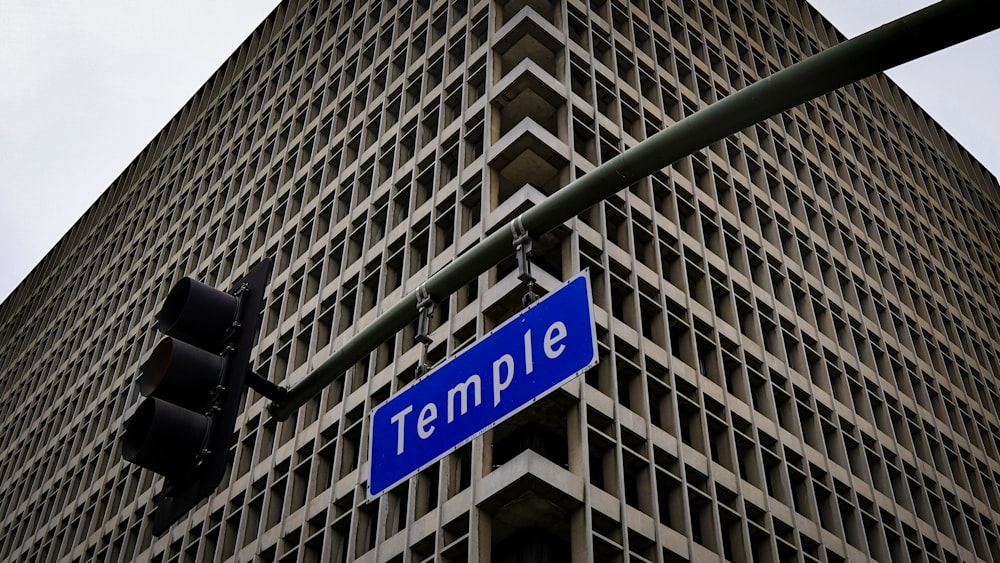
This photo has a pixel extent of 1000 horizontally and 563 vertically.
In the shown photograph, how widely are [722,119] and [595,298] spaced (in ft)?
87.4

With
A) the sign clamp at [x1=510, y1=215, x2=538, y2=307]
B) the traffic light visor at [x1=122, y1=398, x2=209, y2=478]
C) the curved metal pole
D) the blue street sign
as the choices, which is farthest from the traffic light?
the sign clamp at [x1=510, y1=215, x2=538, y2=307]

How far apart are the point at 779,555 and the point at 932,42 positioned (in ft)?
94.3

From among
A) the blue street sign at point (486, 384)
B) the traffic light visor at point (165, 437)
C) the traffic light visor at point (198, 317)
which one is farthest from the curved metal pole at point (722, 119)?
the traffic light visor at point (165, 437)

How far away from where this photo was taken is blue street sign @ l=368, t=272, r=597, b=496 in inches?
259

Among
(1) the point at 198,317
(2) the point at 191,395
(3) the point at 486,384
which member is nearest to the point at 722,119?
(3) the point at 486,384

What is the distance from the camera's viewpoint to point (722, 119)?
6.09 metres

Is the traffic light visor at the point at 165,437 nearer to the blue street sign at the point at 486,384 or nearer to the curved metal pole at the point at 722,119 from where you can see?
Result: the curved metal pole at the point at 722,119

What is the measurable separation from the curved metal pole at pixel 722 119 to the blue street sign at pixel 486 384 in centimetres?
47

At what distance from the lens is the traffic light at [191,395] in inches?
235

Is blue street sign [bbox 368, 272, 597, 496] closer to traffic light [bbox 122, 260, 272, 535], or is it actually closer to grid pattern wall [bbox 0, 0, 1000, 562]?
traffic light [bbox 122, 260, 272, 535]

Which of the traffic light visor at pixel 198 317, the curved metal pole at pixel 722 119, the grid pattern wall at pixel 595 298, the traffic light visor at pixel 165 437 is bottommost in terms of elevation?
the traffic light visor at pixel 165 437

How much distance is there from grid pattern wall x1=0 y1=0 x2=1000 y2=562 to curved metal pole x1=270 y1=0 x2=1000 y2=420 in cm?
1873

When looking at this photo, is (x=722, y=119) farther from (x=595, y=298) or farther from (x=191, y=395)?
(x=595, y=298)

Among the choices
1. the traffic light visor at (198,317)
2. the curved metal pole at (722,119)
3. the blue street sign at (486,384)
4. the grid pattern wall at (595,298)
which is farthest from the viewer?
the grid pattern wall at (595,298)
